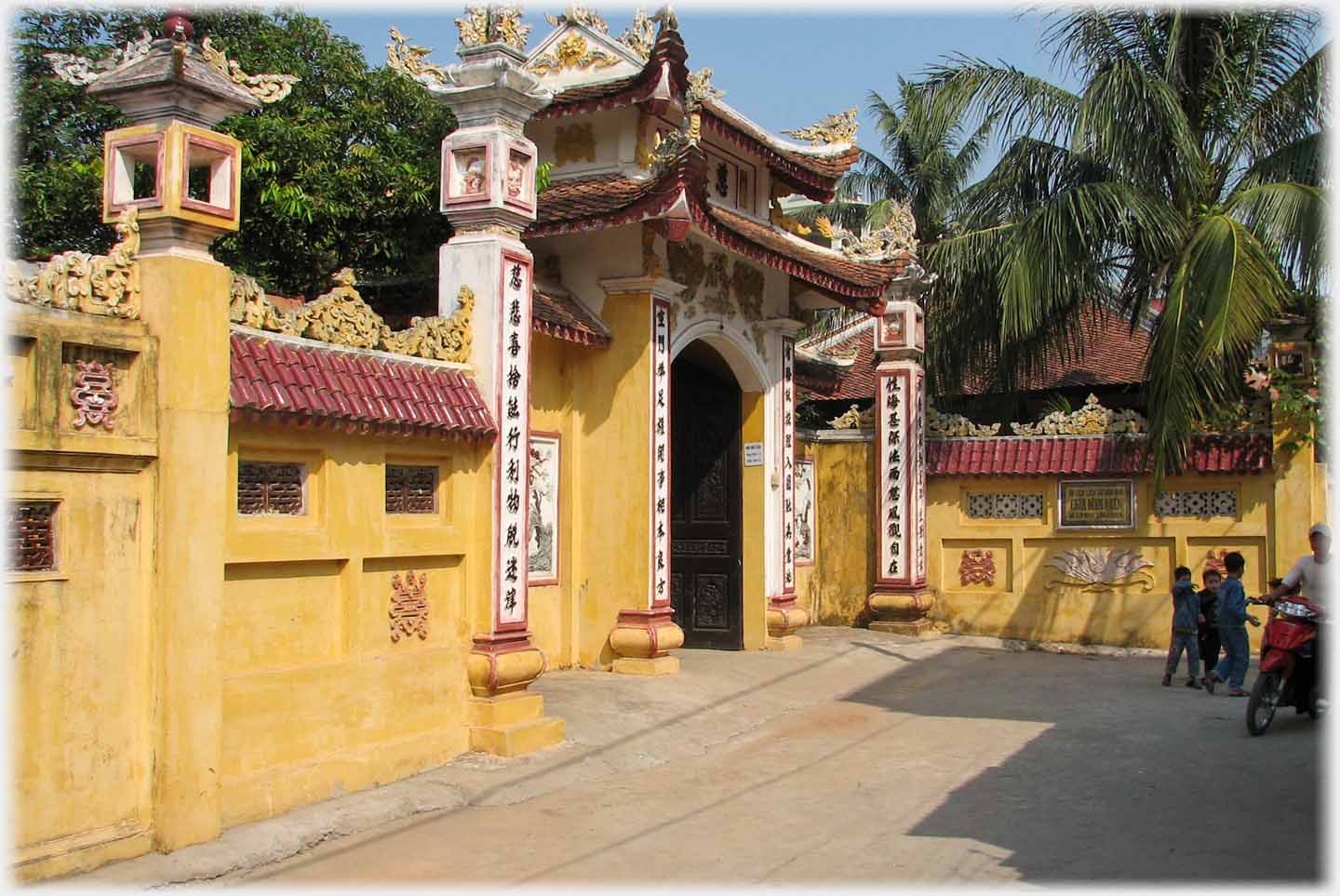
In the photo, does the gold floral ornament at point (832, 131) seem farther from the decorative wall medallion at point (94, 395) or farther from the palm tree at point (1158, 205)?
the decorative wall medallion at point (94, 395)

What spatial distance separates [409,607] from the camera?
28.9 ft

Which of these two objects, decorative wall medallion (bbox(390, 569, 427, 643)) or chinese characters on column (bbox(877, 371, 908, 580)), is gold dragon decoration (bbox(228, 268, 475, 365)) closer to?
decorative wall medallion (bbox(390, 569, 427, 643))

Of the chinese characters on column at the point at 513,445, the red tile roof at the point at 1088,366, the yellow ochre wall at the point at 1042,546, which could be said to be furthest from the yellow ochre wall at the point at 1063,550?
the chinese characters on column at the point at 513,445

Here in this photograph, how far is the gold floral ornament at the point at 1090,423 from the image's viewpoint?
15953 mm

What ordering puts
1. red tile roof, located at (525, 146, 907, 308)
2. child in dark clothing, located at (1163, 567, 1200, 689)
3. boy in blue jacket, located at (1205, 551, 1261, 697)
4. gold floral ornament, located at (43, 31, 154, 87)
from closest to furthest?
gold floral ornament, located at (43, 31, 154, 87) < red tile roof, located at (525, 146, 907, 308) < boy in blue jacket, located at (1205, 551, 1261, 697) < child in dark clothing, located at (1163, 567, 1200, 689)

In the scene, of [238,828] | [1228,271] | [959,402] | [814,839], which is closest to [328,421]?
[238,828]

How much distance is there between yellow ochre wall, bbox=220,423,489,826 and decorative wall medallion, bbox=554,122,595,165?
4.85 metres

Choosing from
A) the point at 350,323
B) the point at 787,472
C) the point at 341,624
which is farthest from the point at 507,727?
the point at 787,472

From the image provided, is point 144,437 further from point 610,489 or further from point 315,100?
point 315,100

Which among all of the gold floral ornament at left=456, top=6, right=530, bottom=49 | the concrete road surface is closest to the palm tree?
the concrete road surface

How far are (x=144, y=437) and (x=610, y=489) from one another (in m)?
5.98

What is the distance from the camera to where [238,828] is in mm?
7121

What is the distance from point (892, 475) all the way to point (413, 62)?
27.6 feet

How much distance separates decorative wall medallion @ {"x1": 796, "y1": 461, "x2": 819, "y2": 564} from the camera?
16.8 metres
